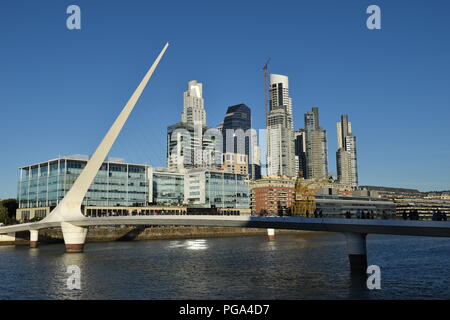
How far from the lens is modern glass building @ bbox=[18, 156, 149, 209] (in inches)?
3369

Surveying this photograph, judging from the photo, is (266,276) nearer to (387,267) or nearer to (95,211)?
(387,267)

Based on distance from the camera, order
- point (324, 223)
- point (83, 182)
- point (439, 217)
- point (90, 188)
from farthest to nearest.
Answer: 1. point (90, 188)
2. point (83, 182)
3. point (324, 223)
4. point (439, 217)

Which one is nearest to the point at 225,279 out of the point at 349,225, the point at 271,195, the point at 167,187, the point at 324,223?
the point at 324,223

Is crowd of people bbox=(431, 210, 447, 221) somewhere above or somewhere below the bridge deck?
above

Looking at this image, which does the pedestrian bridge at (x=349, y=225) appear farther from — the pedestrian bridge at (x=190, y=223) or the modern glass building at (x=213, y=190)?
the modern glass building at (x=213, y=190)

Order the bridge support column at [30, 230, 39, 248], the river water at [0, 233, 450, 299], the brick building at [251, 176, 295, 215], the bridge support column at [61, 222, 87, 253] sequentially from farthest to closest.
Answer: the brick building at [251, 176, 295, 215] → the bridge support column at [30, 230, 39, 248] → the bridge support column at [61, 222, 87, 253] → the river water at [0, 233, 450, 299]

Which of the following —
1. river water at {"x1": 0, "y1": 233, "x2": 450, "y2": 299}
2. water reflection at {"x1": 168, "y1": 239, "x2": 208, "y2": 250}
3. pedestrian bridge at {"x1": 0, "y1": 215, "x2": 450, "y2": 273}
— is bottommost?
water reflection at {"x1": 168, "y1": 239, "x2": 208, "y2": 250}

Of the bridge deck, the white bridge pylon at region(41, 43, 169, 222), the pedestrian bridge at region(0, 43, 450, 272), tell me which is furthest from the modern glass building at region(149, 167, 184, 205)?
the bridge deck

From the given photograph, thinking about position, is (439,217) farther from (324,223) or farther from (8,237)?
(8,237)

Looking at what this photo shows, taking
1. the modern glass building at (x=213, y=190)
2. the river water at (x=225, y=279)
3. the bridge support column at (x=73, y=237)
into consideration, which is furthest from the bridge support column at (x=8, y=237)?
the modern glass building at (x=213, y=190)

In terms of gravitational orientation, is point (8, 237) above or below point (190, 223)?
below

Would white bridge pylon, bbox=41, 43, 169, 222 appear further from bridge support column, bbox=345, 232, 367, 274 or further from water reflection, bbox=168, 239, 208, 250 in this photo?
bridge support column, bbox=345, 232, 367, 274

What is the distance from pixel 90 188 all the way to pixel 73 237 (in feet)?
130

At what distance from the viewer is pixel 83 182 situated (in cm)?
4931
